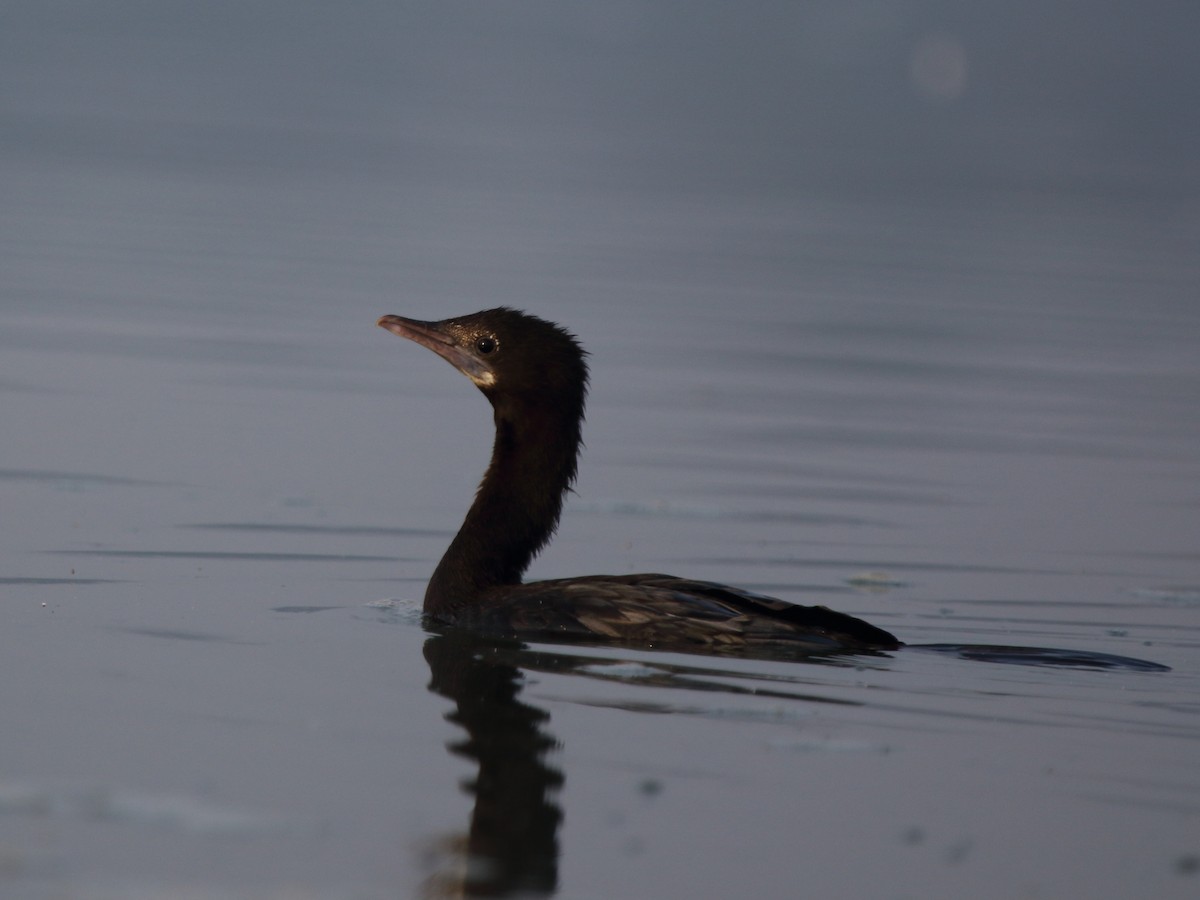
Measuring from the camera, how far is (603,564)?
11.1m

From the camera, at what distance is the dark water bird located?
8727 millimetres

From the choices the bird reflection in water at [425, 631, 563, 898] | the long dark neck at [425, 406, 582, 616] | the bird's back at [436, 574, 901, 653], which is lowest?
the bird reflection in water at [425, 631, 563, 898]

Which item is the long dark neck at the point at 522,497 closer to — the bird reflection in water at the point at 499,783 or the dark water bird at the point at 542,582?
the dark water bird at the point at 542,582

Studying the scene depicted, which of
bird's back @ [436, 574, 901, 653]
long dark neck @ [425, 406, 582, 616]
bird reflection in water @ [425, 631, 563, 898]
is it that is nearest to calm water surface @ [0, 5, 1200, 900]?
bird reflection in water @ [425, 631, 563, 898]

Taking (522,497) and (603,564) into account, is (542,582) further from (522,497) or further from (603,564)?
(603,564)

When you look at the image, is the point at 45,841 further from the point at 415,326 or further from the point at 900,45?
the point at 900,45

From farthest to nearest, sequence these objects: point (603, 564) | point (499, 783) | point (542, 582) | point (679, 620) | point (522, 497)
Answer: point (603, 564) < point (522, 497) < point (542, 582) < point (679, 620) < point (499, 783)

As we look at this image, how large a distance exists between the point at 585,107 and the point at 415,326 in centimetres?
8917

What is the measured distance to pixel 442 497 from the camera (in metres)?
12.7

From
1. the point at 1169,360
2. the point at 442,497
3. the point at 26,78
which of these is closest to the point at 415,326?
the point at 442,497

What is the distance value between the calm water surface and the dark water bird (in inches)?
10.4

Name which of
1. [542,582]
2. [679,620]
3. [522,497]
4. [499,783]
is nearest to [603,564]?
A: [522,497]

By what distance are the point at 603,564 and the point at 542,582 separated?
185 cm

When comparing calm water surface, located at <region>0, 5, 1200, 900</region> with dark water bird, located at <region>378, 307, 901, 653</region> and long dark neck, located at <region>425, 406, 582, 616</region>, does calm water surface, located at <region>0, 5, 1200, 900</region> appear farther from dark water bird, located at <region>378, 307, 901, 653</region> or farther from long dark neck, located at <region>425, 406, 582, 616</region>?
long dark neck, located at <region>425, 406, 582, 616</region>
